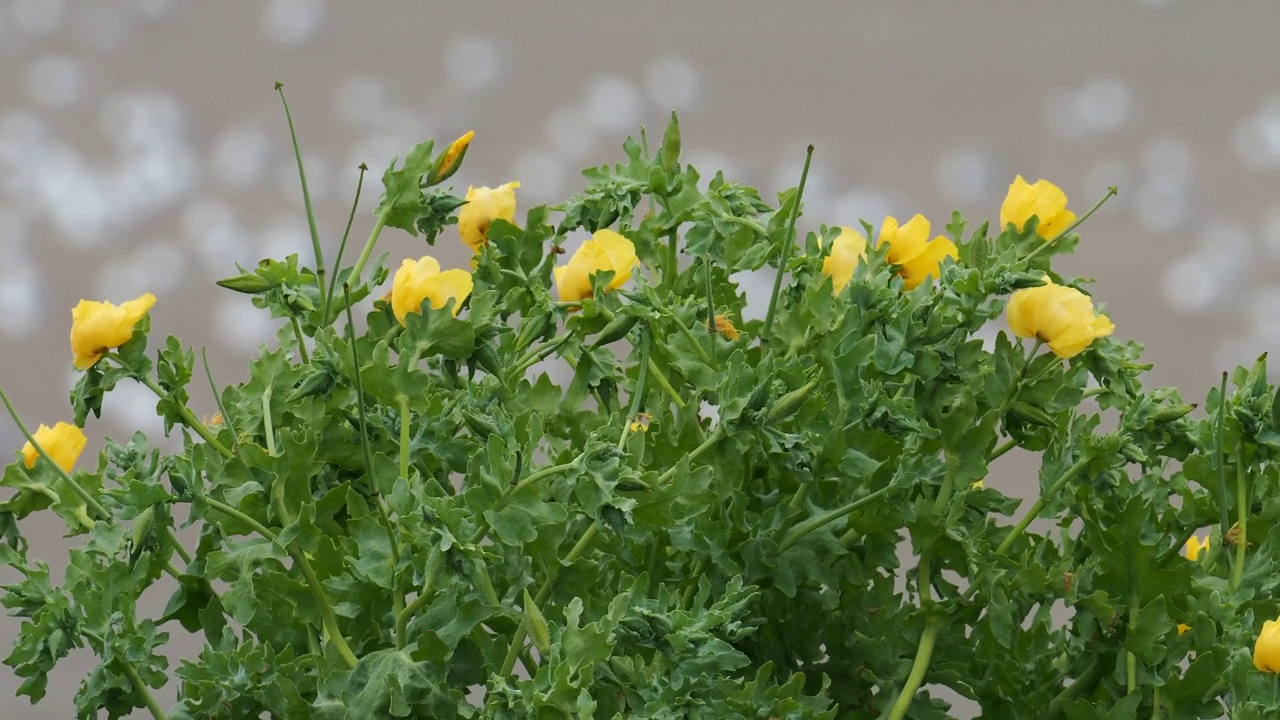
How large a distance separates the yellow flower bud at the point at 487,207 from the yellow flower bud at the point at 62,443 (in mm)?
287

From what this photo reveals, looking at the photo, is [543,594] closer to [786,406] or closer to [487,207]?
[786,406]

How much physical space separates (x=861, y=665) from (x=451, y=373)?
31 cm

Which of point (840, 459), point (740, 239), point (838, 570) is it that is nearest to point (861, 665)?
point (838, 570)

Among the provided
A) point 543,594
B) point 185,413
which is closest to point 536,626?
point 543,594

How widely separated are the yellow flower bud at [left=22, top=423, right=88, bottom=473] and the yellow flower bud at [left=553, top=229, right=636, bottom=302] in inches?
13.5

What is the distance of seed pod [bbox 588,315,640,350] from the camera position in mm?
899

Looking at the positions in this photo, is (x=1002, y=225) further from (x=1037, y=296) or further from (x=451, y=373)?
(x=451, y=373)

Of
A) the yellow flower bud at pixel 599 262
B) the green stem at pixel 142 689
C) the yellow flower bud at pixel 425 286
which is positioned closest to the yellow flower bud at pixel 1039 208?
the yellow flower bud at pixel 599 262

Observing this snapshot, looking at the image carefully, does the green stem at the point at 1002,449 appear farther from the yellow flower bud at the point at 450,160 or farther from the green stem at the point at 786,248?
the yellow flower bud at the point at 450,160

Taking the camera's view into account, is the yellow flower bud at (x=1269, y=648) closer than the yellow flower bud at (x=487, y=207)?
Yes

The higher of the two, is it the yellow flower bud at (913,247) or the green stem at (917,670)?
the yellow flower bud at (913,247)

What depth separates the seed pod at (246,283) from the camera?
0.98m

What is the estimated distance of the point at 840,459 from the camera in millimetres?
907

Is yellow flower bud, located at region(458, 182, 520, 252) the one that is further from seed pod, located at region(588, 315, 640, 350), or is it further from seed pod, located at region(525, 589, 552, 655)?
seed pod, located at region(525, 589, 552, 655)
